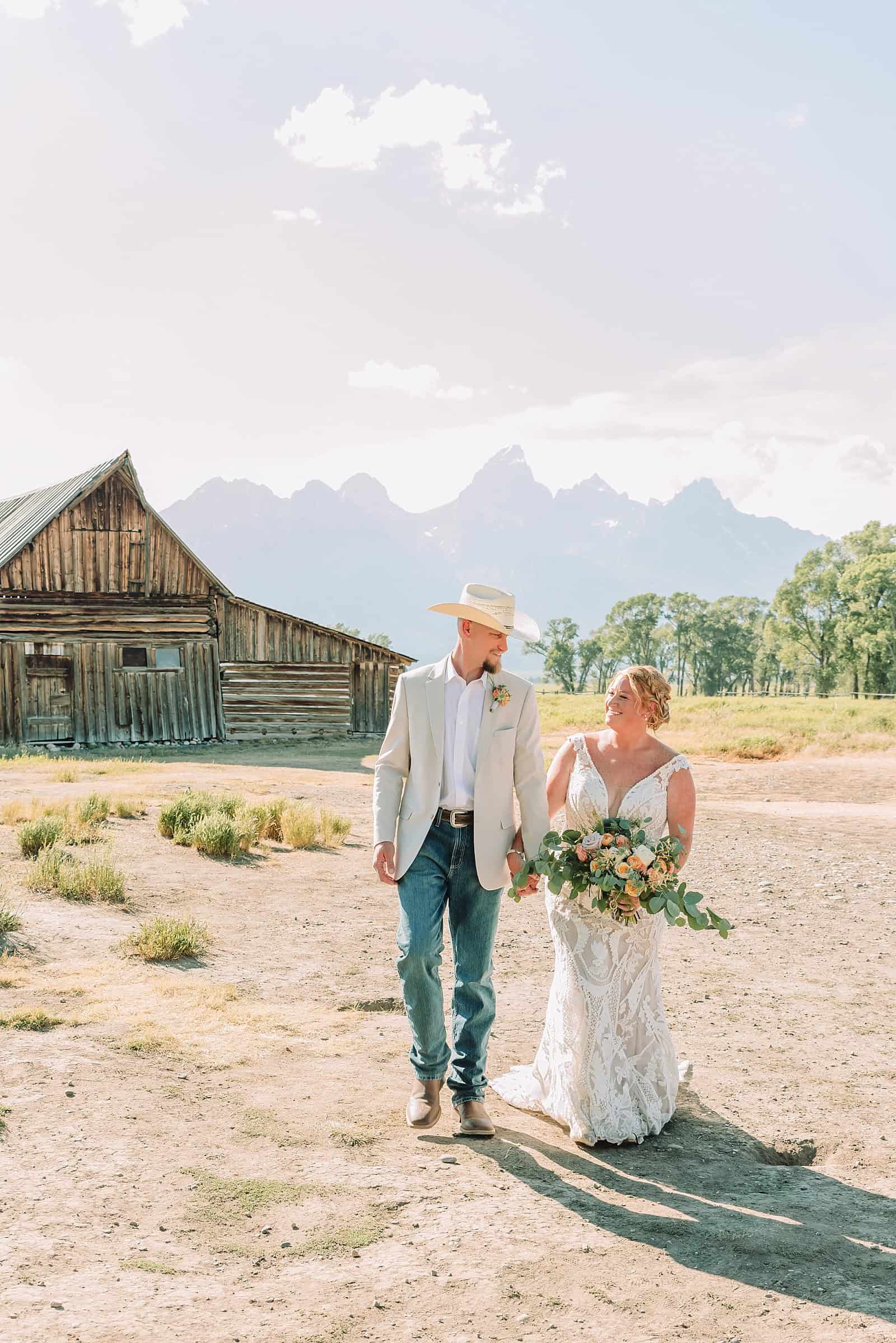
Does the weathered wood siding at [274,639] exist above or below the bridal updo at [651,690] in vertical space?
above

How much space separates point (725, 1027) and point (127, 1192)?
12.4ft

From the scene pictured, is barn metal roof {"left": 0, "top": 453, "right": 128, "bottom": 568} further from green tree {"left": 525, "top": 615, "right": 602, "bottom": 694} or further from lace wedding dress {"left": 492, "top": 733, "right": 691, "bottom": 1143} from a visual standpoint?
green tree {"left": 525, "top": 615, "right": 602, "bottom": 694}

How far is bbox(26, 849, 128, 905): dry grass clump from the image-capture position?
28.6 ft

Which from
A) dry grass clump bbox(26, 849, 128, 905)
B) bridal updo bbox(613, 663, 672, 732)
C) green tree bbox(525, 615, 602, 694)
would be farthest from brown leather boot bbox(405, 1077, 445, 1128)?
green tree bbox(525, 615, 602, 694)

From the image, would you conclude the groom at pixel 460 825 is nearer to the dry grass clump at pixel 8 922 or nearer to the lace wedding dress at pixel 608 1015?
the lace wedding dress at pixel 608 1015

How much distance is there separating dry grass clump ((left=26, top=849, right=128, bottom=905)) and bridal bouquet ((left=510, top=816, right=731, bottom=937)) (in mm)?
5243

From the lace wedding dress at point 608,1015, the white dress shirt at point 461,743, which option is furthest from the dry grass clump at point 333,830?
the white dress shirt at point 461,743

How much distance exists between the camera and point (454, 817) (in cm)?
448

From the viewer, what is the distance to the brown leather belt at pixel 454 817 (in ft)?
14.7

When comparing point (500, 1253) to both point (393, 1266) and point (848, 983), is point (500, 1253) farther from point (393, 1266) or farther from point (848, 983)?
point (848, 983)

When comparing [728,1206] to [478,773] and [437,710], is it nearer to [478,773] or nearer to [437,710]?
[478,773]

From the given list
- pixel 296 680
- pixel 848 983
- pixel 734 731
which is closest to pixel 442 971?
pixel 848 983

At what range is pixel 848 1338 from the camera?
3000 mm

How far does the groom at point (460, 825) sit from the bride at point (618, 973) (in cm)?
28
